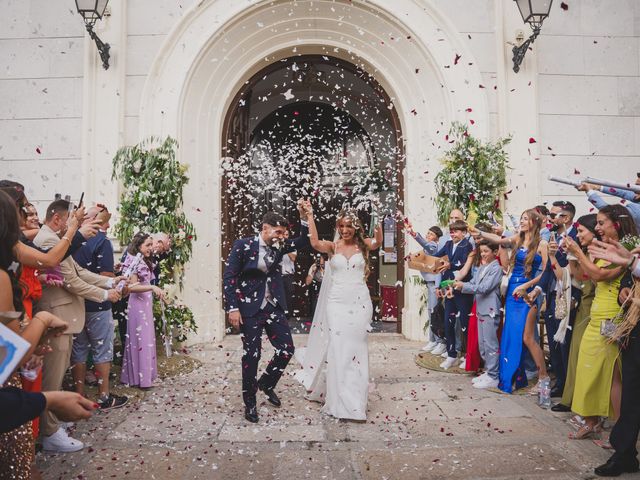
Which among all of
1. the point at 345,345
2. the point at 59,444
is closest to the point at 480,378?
the point at 345,345

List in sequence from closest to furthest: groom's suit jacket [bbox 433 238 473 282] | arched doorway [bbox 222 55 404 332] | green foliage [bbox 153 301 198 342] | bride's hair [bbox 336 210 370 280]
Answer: bride's hair [bbox 336 210 370 280] → groom's suit jacket [bbox 433 238 473 282] → green foliage [bbox 153 301 198 342] → arched doorway [bbox 222 55 404 332]

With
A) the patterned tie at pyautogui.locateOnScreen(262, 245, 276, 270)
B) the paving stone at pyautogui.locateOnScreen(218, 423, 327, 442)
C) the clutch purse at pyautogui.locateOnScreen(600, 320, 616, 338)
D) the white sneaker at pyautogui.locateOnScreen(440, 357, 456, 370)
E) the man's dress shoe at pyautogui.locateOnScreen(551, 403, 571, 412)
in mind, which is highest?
the patterned tie at pyautogui.locateOnScreen(262, 245, 276, 270)

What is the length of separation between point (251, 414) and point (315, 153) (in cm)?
849

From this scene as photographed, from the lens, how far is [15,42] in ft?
26.1

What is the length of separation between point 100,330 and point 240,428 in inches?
63.7

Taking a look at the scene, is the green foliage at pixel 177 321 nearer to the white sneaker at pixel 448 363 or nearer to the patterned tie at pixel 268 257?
the patterned tie at pixel 268 257

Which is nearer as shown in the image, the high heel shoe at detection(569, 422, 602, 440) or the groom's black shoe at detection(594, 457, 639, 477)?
the groom's black shoe at detection(594, 457, 639, 477)

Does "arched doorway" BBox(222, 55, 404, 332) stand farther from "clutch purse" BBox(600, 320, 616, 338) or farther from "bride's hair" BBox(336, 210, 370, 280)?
"clutch purse" BBox(600, 320, 616, 338)

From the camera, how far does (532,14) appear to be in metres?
7.29

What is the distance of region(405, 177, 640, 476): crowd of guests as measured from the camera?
3527mm

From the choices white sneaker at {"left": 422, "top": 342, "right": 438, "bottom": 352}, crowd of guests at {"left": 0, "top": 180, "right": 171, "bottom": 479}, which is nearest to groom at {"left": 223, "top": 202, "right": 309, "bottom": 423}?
crowd of guests at {"left": 0, "top": 180, "right": 171, "bottom": 479}

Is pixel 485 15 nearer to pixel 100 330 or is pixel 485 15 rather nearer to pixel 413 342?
pixel 413 342

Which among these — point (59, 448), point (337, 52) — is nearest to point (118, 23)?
point (337, 52)

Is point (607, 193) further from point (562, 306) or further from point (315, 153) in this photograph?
point (315, 153)
